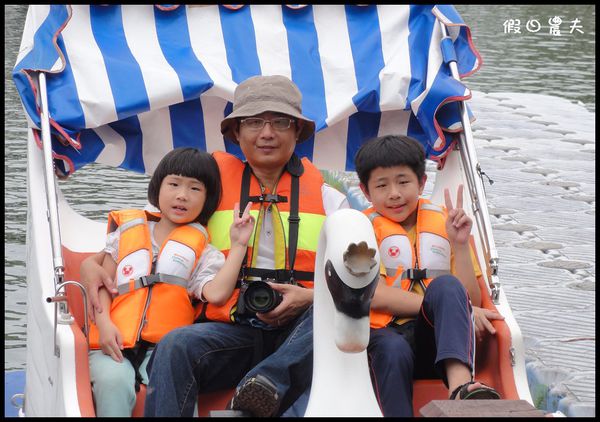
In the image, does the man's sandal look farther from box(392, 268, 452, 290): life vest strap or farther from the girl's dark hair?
the girl's dark hair

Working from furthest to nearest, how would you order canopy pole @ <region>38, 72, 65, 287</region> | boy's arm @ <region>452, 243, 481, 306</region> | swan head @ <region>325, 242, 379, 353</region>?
boy's arm @ <region>452, 243, 481, 306</region>, canopy pole @ <region>38, 72, 65, 287</region>, swan head @ <region>325, 242, 379, 353</region>

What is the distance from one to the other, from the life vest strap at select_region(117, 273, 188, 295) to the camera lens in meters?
0.29

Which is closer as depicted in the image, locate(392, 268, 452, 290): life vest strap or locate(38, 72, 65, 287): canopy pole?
locate(38, 72, 65, 287): canopy pole

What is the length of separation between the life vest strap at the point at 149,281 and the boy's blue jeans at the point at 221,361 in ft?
0.80

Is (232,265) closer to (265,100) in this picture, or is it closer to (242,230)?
(242,230)

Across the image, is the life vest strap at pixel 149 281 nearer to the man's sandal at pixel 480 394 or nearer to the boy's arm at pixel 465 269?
the boy's arm at pixel 465 269

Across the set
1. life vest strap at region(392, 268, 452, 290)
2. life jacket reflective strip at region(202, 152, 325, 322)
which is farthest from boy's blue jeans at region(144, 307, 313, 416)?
life vest strap at region(392, 268, 452, 290)

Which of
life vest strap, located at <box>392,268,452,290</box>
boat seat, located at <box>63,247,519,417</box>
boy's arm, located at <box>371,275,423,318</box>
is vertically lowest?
boat seat, located at <box>63,247,519,417</box>

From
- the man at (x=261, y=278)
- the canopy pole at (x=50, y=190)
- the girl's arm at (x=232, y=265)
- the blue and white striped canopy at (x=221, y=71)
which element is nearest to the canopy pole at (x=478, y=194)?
the blue and white striped canopy at (x=221, y=71)

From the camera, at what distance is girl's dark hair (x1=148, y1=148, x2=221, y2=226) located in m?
3.88

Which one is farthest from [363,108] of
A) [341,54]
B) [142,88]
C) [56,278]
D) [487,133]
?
Result: [487,133]

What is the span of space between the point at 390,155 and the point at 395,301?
53 centimetres

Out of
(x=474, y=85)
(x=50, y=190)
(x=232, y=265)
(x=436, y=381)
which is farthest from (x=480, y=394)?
(x=474, y=85)

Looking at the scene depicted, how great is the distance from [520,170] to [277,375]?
595 centimetres
